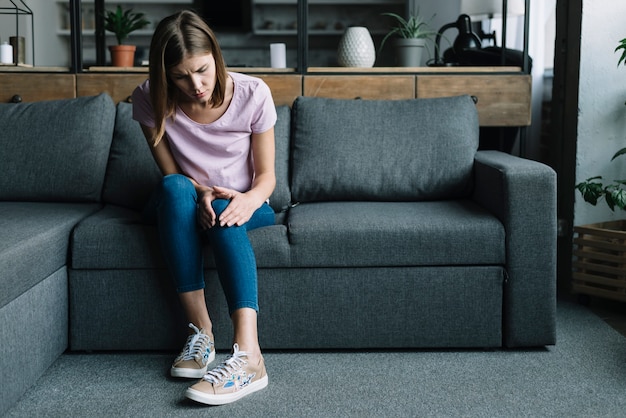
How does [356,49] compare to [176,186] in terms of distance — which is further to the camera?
[356,49]

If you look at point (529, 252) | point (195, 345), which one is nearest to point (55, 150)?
point (195, 345)

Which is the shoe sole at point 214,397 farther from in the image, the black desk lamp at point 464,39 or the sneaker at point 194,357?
the black desk lamp at point 464,39

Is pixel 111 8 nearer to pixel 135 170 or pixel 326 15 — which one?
pixel 326 15

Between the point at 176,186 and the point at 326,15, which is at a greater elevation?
the point at 326,15

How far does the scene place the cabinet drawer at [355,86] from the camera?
3.01 meters

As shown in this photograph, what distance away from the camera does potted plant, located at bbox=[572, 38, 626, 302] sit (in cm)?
262

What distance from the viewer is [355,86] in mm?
3012

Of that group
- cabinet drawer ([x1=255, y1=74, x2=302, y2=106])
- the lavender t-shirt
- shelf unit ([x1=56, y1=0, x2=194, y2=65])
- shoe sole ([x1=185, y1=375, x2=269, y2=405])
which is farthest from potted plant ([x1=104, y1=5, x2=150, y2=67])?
shelf unit ([x1=56, y1=0, x2=194, y2=65])

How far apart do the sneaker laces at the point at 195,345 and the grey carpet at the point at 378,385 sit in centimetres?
7

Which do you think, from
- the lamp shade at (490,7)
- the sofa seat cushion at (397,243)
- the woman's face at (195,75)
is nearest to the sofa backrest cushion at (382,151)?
the sofa seat cushion at (397,243)

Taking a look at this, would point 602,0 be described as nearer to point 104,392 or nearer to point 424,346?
point 424,346

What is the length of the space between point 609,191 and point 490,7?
1173 mm

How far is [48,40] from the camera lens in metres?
6.19

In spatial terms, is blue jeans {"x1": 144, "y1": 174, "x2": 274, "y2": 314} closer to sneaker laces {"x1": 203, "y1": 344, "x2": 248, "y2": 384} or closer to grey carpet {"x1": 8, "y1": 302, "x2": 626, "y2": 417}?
sneaker laces {"x1": 203, "y1": 344, "x2": 248, "y2": 384}
